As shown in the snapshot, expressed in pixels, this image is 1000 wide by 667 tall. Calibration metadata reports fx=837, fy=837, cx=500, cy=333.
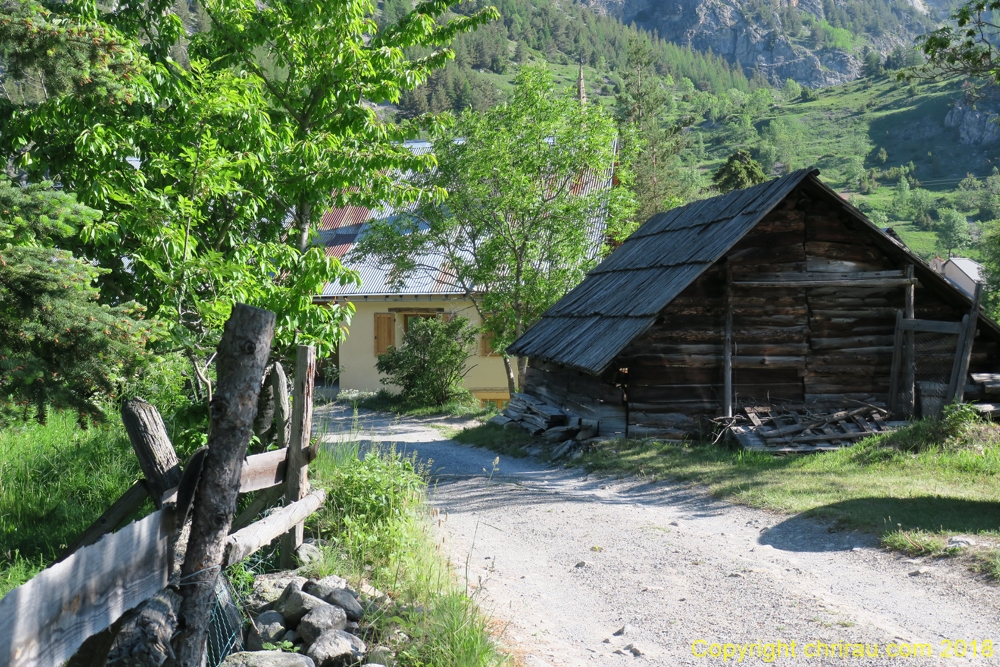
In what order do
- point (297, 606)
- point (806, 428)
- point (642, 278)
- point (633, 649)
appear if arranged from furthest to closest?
point (642, 278) < point (806, 428) < point (633, 649) < point (297, 606)

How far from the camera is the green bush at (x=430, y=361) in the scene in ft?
73.2

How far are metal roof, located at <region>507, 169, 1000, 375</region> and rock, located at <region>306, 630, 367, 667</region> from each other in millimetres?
7690

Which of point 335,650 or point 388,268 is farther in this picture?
point 388,268

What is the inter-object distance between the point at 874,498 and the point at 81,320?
7.94 meters

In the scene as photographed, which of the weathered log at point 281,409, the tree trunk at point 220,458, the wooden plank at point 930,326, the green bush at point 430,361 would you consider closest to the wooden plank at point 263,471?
the weathered log at point 281,409

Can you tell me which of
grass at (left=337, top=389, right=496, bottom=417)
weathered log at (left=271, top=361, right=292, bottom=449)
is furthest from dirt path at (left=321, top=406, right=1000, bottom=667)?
grass at (left=337, top=389, right=496, bottom=417)

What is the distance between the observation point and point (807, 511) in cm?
884

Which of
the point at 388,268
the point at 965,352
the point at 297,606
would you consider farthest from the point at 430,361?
the point at 297,606

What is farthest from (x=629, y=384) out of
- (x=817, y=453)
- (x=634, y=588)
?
(x=634, y=588)

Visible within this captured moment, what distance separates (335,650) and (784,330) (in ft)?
34.9

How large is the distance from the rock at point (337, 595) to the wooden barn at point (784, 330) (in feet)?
24.9

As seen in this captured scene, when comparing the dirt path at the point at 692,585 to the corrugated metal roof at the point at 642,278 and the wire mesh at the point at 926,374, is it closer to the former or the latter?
the corrugated metal roof at the point at 642,278

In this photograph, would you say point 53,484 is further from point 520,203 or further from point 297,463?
point 520,203

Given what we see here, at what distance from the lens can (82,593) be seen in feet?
11.6
